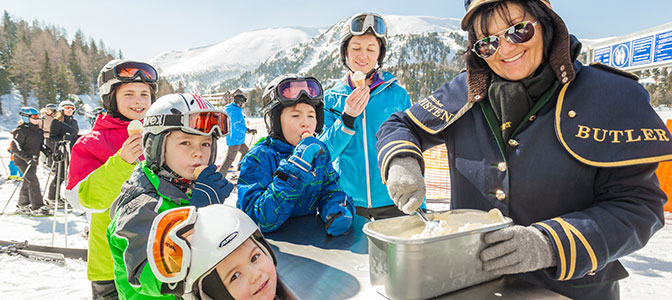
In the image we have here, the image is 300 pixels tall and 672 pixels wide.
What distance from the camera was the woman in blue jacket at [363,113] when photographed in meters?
2.75

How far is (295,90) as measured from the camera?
8.06ft

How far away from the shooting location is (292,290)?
132 centimetres

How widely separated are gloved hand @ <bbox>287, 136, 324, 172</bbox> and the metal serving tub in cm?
98

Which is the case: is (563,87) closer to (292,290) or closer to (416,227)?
(416,227)

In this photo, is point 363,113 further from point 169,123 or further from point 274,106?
point 169,123

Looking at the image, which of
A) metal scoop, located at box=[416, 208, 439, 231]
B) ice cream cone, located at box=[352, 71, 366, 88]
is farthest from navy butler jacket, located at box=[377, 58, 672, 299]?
ice cream cone, located at box=[352, 71, 366, 88]

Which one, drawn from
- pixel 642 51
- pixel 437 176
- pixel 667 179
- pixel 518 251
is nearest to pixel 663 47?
pixel 642 51

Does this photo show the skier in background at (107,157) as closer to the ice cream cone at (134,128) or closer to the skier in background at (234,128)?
the ice cream cone at (134,128)

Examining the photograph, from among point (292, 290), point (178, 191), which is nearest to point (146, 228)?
point (178, 191)

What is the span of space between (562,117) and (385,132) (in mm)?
719

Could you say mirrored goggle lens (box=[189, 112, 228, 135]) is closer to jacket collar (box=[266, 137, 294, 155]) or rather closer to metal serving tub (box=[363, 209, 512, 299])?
jacket collar (box=[266, 137, 294, 155])

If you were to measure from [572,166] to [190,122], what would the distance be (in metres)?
1.98

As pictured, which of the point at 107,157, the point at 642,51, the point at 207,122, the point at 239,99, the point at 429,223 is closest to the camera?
the point at 429,223

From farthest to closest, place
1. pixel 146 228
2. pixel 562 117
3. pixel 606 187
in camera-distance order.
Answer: pixel 146 228 < pixel 562 117 < pixel 606 187
